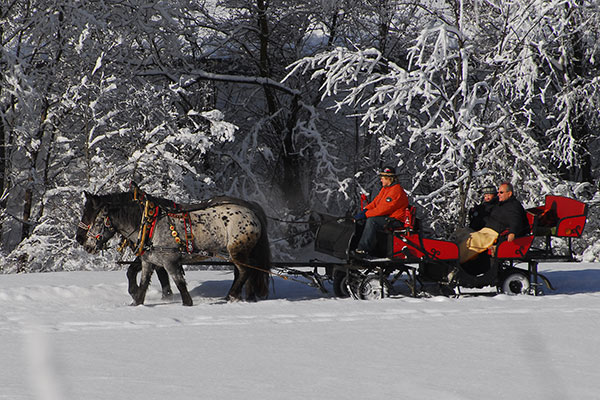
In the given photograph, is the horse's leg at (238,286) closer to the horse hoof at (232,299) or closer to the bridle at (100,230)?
the horse hoof at (232,299)

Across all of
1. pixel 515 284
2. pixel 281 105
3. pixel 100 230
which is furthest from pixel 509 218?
pixel 281 105

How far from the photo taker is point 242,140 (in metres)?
18.1

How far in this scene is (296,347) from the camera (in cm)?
593

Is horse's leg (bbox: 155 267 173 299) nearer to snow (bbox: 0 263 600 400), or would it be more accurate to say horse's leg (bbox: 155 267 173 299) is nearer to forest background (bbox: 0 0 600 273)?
snow (bbox: 0 263 600 400)

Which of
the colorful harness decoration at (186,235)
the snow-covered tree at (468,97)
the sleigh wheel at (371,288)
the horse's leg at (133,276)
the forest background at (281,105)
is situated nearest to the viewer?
the colorful harness decoration at (186,235)

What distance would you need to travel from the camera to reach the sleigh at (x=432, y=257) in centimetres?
870

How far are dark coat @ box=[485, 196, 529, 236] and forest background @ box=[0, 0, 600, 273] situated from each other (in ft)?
12.9

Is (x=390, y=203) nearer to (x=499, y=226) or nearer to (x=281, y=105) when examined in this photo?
(x=499, y=226)

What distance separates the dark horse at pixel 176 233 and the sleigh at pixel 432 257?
0.96 meters

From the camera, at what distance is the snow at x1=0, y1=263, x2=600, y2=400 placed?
467cm

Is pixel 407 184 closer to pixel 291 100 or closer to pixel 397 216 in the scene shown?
pixel 291 100

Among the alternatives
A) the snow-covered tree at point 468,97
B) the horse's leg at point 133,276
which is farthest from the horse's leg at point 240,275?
the snow-covered tree at point 468,97

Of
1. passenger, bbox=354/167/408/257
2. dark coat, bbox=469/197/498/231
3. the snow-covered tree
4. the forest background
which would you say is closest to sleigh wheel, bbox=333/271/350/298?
passenger, bbox=354/167/408/257

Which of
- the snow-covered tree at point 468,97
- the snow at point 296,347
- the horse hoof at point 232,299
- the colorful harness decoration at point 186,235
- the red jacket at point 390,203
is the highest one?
the snow-covered tree at point 468,97
